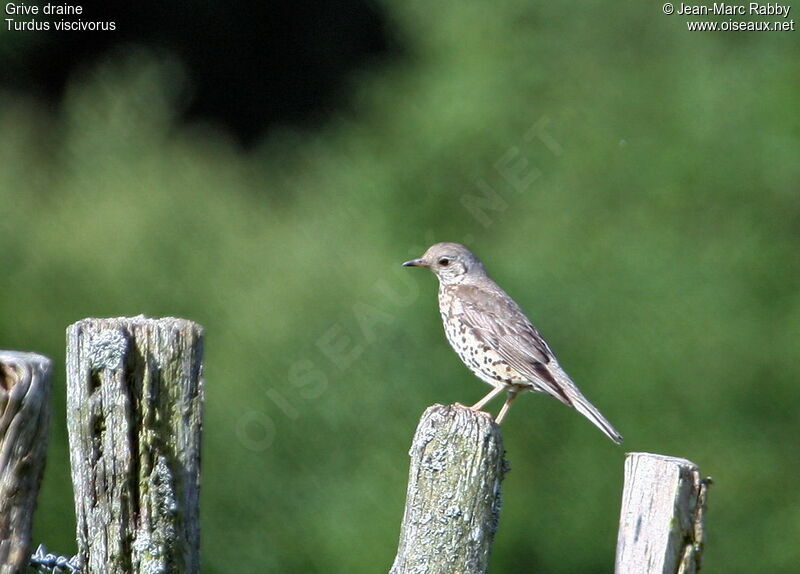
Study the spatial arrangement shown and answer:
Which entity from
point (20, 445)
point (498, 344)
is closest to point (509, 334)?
point (498, 344)

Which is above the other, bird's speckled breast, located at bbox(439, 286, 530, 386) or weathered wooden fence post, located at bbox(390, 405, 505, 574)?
bird's speckled breast, located at bbox(439, 286, 530, 386)

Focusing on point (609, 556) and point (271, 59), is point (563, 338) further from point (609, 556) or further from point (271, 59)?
point (271, 59)

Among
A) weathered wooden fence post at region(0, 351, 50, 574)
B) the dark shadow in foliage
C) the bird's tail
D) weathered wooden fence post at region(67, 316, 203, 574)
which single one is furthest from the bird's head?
the dark shadow in foliage

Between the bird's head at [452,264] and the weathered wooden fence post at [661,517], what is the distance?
3.18m

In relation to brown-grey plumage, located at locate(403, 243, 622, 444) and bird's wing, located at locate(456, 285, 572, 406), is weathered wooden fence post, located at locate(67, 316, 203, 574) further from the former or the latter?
bird's wing, located at locate(456, 285, 572, 406)

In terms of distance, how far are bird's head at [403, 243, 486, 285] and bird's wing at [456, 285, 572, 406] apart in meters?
0.21

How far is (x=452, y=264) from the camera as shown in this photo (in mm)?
6379

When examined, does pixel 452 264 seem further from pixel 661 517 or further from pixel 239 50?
pixel 239 50

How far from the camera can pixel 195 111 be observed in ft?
49.1

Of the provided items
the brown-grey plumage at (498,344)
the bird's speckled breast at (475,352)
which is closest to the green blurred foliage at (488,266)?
the brown-grey plumage at (498,344)

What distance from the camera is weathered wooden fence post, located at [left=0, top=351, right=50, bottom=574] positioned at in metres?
2.66

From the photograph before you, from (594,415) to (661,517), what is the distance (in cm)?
173

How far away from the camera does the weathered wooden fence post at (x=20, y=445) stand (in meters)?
2.66

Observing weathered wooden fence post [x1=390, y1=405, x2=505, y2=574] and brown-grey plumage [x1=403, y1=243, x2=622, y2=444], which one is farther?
brown-grey plumage [x1=403, y1=243, x2=622, y2=444]
